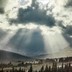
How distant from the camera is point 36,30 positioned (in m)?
7.45

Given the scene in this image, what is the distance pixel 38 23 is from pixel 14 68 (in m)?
1.52

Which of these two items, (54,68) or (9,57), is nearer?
(9,57)

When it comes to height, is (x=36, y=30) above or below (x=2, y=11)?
below

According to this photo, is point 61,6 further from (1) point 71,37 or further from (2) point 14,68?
(2) point 14,68

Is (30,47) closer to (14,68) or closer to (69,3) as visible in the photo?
(14,68)

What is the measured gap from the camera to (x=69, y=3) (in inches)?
304

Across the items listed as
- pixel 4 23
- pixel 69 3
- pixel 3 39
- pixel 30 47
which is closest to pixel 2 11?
pixel 4 23

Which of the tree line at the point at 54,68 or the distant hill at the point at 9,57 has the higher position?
the distant hill at the point at 9,57

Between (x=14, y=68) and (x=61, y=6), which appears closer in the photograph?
(x=14, y=68)

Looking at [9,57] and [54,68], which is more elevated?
[9,57]

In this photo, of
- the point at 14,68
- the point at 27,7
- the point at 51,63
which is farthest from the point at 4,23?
the point at 51,63

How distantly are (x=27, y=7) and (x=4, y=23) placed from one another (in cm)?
84

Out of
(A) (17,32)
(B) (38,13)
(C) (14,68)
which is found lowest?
(C) (14,68)

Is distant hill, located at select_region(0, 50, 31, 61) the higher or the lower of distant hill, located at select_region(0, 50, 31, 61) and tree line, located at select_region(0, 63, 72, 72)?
the higher
